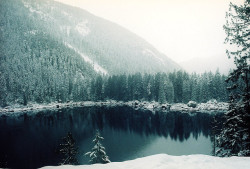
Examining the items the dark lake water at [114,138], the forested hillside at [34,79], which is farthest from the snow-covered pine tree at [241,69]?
the forested hillside at [34,79]

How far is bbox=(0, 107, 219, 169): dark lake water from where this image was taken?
4550cm

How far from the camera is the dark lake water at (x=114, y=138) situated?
45.5m

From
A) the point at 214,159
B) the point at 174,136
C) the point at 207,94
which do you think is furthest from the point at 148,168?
the point at 207,94

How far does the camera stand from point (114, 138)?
59.4 metres

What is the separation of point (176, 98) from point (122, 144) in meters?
67.5

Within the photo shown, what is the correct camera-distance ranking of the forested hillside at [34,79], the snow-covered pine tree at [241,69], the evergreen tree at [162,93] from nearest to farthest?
the snow-covered pine tree at [241,69], the evergreen tree at [162,93], the forested hillside at [34,79]

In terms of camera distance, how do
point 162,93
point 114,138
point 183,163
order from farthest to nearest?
point 162,93 < point 114,138 < point 183,163

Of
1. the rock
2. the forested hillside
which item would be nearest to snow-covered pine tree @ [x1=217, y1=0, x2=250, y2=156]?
the rock

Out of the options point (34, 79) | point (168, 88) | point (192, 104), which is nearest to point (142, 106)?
point (168, 88)

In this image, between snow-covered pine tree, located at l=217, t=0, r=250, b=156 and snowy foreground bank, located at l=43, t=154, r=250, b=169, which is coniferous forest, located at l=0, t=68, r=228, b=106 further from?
snowy foreground bank, located at l=43, t=154, r=250, b=169

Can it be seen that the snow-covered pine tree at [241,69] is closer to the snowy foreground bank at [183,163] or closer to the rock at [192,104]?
the snowy foreground bank at [183,163]

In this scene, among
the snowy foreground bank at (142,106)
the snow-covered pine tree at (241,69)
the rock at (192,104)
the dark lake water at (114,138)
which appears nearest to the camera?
the snow-covered pine tree at (241,69)

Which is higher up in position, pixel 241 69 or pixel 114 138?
pixel 241 69

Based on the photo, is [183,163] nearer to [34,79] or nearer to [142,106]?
[142,106]
